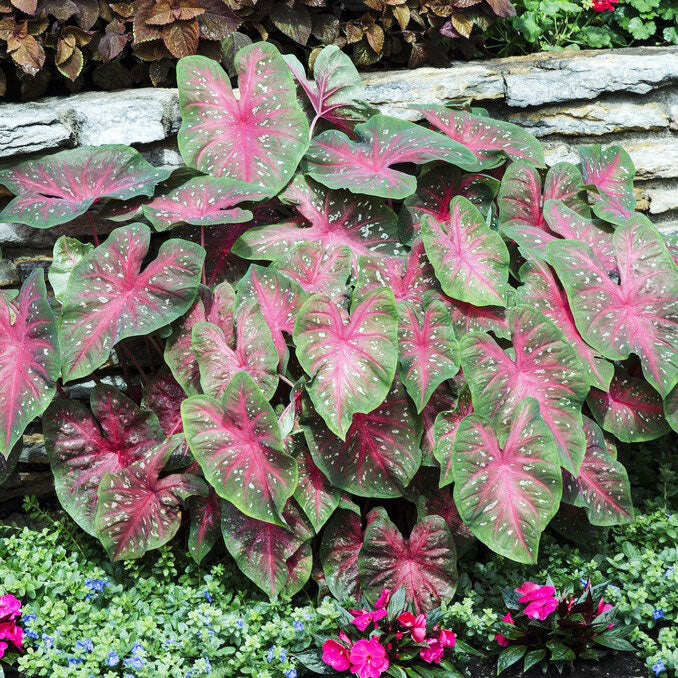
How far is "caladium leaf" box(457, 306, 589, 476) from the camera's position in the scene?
2.41m

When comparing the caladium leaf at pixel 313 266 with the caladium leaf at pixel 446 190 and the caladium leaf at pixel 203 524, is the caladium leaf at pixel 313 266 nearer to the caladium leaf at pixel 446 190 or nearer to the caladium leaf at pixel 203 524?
the caladium leaf at pixel 446 190

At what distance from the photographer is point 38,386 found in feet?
7.98

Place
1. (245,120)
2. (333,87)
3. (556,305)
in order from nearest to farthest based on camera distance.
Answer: (556,305)
(245,120)
(333,87)

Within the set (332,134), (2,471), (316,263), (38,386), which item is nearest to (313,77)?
(332,134)

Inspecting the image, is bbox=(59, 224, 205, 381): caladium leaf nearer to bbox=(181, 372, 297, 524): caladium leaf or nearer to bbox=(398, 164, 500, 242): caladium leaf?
bbox=(181, 372, 297, 524): caladium leaf

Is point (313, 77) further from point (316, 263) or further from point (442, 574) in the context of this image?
point (442, 574)

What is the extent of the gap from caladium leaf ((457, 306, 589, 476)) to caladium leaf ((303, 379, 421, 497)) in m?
0.21

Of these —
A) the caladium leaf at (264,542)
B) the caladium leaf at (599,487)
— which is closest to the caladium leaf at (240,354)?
the caladium leaf at (264,542)

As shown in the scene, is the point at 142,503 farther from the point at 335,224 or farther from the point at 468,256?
the point at 468,256

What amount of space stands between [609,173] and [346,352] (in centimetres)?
130

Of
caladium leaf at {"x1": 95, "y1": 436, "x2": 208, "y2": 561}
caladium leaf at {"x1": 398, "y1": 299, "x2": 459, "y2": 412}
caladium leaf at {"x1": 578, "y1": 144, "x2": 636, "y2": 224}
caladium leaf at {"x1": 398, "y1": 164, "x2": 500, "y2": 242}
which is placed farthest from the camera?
caladium leaf at {"x1": 578, "y1": 144, "x2": 636, "y2": 224}

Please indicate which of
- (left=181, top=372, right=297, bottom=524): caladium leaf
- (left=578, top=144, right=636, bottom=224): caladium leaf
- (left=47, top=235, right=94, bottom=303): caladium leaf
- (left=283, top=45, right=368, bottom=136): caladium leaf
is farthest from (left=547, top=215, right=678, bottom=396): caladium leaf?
(left=47, top=235, right=94, bottom=303): caladium leaf

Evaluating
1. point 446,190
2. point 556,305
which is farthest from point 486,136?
point 556,305

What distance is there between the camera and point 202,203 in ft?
8.55
